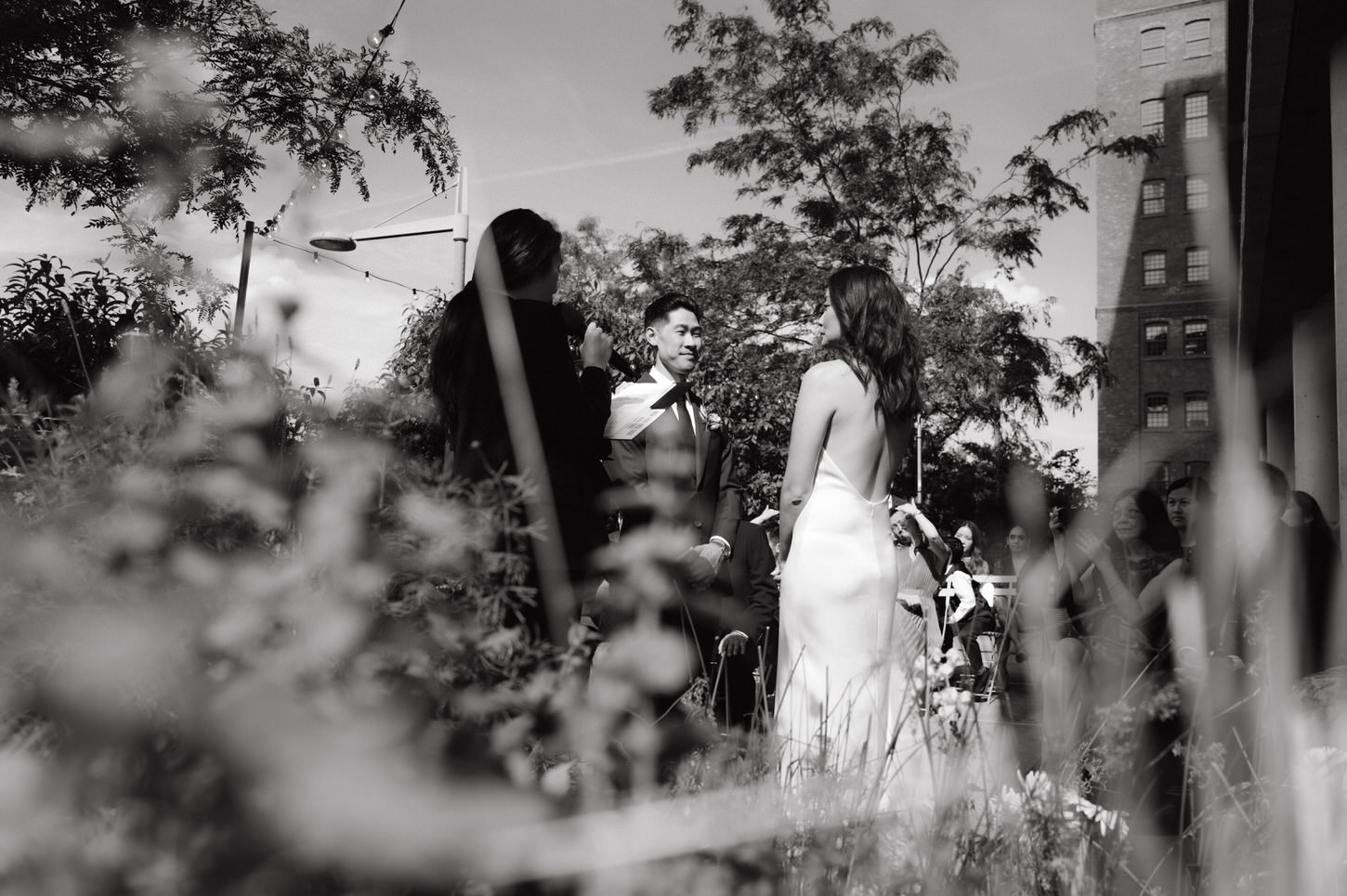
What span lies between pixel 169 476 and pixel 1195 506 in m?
1.33

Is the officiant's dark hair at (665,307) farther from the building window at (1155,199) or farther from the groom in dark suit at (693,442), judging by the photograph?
the building window at (1155,199)

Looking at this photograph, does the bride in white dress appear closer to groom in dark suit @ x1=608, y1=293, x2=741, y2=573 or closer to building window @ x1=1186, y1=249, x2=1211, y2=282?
groom in dark suit @ x1=608, y1=293, x2=741, y2=573

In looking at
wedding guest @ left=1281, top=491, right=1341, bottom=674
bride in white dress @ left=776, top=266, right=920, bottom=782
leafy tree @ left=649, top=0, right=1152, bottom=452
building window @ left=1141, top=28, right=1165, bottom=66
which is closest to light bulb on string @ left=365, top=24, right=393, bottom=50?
bride in white dress @ left=776, top=266, right=920, bottom=782

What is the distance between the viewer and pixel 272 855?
61 cm

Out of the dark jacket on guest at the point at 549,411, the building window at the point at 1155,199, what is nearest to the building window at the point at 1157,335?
the building window at the point at 1155,199

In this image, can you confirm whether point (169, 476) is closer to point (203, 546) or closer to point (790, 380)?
point (203, 546)

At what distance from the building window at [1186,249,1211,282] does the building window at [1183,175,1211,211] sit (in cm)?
7

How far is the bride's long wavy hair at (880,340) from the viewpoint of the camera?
113 inches

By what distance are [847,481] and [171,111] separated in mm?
1850

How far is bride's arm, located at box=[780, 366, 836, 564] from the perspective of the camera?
9.45ft

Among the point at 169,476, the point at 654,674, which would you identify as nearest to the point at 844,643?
the point at 654,674

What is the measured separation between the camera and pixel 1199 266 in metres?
1.07

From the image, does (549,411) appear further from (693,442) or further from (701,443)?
(701,443)

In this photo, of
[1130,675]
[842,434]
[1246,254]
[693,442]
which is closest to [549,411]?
Answer: [693,442]
